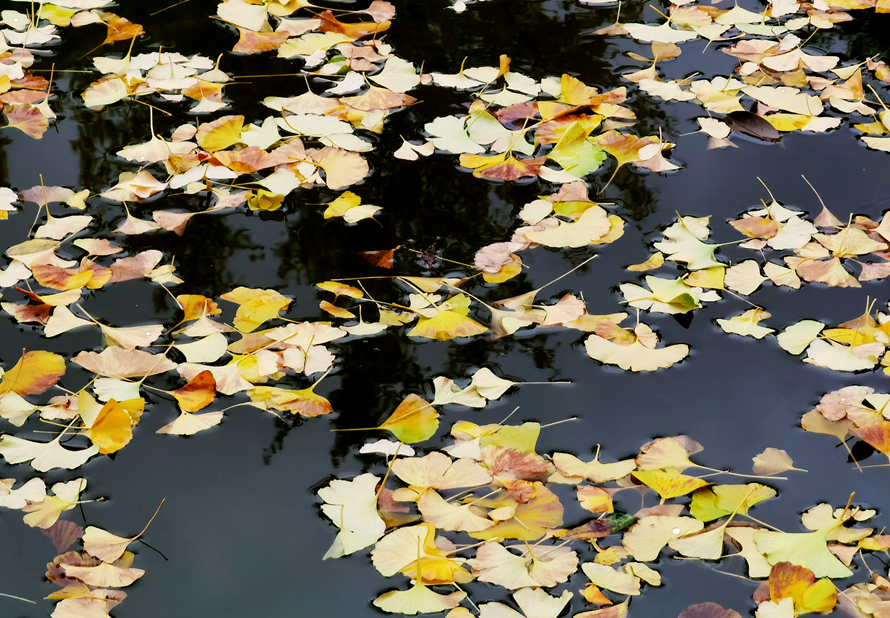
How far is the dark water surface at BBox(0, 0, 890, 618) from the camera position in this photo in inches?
45.4

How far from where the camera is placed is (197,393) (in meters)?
1.37

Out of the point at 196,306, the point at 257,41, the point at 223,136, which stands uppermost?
the point at 257,41

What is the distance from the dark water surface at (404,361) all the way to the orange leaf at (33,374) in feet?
0.11

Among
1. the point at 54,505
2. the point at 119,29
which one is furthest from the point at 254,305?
the point at 119,29

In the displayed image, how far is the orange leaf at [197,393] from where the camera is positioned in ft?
4.45

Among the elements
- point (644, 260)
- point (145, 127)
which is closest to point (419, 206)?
point (644, 260)

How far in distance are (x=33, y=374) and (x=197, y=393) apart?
12.0 inches

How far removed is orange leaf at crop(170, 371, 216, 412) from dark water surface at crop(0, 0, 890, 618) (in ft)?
0.10

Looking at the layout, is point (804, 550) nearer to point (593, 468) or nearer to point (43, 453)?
point (593, 468)

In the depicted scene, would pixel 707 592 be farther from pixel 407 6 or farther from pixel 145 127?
pixel 407 6

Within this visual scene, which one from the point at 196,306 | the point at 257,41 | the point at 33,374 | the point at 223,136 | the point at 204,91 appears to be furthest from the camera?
the point at 257,41

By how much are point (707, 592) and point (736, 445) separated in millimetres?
275

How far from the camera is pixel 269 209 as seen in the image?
1.76 meters

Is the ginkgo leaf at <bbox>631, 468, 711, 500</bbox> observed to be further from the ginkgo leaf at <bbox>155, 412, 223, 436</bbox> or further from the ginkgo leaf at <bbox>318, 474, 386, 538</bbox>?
the ginkgo leaf at <bbox>155, 412, 223, 436</bbox>
